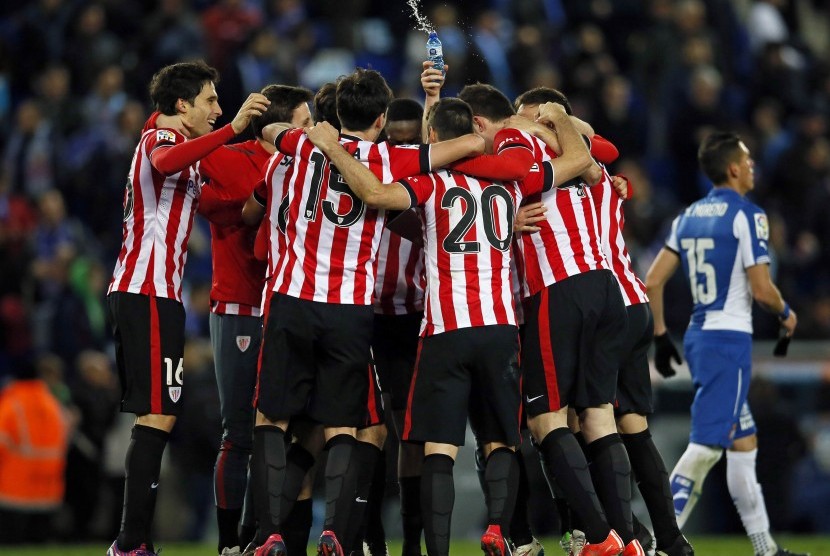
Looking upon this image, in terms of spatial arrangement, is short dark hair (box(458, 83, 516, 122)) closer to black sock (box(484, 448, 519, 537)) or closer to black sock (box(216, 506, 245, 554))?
black sock (box(484, 448, 519, 537))

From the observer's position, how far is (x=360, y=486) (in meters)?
7.79

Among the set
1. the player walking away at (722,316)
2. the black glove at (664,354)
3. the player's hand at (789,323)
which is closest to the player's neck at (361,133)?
the player walking away at (722,316)

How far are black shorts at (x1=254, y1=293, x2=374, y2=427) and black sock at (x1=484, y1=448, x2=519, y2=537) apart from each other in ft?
2.52

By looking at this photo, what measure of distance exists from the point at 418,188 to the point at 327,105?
1136 millimetres

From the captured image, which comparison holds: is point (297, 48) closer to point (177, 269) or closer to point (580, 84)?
point (580, 84)

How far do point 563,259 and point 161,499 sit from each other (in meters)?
7.47

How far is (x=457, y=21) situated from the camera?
682 inches

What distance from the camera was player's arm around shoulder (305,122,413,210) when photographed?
7457 mm

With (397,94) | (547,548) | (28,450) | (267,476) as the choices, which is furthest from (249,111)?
(397,94)

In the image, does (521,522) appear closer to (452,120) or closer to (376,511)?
(376,511)

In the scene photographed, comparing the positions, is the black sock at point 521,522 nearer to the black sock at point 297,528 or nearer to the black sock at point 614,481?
the black sock at point 614,481

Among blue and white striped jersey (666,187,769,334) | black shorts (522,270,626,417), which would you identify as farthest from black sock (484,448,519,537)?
blue and white striped jersey (666,187,769,334)

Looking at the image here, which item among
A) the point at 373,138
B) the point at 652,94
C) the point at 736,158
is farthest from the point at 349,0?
the point at 373,138

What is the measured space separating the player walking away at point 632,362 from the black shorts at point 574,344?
0.85 ft
